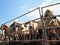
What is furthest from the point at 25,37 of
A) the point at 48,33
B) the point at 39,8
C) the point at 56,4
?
the point at 56,4

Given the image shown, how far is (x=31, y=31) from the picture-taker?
26.1ft

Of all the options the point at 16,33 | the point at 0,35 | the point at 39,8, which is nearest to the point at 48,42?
the point at 39,8

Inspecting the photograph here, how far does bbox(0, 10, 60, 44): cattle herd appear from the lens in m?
7.05

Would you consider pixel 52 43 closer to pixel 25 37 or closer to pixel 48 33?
pixel 48 33

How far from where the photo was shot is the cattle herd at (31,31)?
7.05 meters

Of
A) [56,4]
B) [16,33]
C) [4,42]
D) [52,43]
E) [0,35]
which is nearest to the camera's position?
[56,4]

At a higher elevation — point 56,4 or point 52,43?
point 56,4

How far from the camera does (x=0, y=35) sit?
32.9 ft

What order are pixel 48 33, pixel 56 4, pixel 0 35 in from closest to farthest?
pixel 56 4 < pixel 48 33 < pixel 0 35

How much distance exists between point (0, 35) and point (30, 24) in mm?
2522

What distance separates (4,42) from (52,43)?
321 centimetres

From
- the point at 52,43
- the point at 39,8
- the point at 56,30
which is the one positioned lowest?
the point at 52,43

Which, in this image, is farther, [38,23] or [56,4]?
[38,23]

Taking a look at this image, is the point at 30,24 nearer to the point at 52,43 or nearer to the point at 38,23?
the point at 38,23
